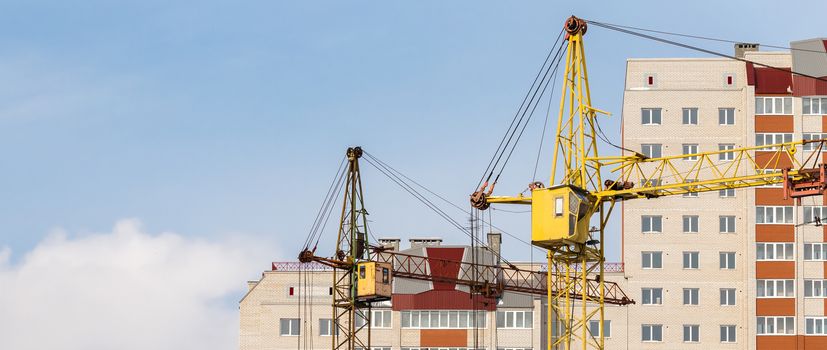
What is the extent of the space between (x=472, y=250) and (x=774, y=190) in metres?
28.6

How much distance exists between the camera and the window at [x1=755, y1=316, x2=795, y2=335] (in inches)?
5655

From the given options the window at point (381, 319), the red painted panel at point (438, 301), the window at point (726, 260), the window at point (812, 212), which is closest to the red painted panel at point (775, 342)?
the window at point (726, 260)

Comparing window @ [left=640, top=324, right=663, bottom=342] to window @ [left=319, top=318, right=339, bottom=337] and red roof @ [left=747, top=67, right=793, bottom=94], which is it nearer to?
red roof @ [left=747, top=67, right=793, bottom=94]

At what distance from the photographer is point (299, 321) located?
492 feet

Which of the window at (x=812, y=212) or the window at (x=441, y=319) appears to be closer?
the window at (x=812, y=212)

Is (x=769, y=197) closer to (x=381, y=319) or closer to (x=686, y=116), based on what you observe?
(x=686, y=116)

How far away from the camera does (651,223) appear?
5773 inches

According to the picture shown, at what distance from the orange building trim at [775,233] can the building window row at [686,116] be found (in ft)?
35.0

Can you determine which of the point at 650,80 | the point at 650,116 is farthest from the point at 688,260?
the point at 650,80

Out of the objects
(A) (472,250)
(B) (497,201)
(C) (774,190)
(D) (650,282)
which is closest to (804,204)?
(C) (774,190)

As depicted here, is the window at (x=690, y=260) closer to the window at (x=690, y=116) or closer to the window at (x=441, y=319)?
the window at (x=690, y=116)

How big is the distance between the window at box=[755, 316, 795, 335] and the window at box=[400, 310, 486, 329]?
25570mm

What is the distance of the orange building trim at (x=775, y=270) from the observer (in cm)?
14438

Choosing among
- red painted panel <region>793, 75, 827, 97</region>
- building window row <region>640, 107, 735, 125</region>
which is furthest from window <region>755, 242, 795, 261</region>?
red painted panel <region>793, 75, 827, 97</region>
